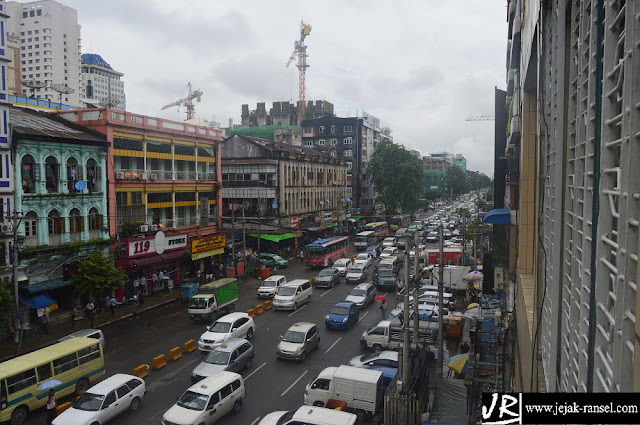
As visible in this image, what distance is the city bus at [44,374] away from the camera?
15711 mm

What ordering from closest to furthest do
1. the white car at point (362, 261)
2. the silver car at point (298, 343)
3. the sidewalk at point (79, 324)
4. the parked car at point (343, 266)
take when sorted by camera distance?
the silver car at point (298, 343), the sidewalk at point (79, 324), the parked car at point (343, 266), the white car at point (362, 261)

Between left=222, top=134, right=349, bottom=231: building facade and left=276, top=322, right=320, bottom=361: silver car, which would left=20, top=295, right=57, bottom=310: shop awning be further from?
left=222, top=134, right=349, bottom=231: building facade

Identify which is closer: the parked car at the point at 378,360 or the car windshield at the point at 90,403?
the car windshield at the point at 90,403

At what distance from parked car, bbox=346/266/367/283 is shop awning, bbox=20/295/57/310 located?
2069 cm

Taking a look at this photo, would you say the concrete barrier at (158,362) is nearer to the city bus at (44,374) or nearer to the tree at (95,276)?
the city bus at (44,374)

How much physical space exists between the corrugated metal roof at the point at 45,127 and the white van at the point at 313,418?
2031 centimetres

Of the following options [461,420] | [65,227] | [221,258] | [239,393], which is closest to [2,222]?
[65,227]

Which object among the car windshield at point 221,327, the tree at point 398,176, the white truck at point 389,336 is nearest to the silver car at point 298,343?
the white truck at point 389,336

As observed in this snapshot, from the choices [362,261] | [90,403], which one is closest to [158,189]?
[362,261]

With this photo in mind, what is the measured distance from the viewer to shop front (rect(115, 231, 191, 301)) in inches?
1227

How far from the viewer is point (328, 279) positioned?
122 ft

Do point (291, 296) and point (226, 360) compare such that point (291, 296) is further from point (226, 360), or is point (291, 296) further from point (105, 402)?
point (105, 402)

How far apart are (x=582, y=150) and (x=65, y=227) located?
28.6m

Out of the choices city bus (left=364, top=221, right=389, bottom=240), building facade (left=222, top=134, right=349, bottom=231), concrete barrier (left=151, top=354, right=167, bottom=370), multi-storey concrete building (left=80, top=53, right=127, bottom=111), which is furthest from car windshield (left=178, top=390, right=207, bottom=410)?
multi-storey concrete building (left=80, top=53, right=127, bottom=111)
